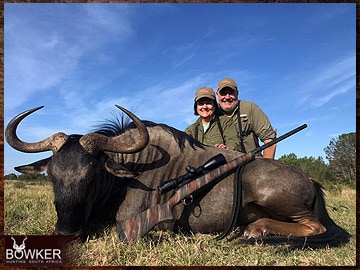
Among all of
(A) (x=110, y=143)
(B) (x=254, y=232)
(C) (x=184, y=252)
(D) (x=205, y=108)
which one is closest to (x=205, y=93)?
(D) (x=205, y=108)

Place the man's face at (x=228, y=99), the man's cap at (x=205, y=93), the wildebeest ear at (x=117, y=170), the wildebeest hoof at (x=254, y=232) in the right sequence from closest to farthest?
1. the wildebeest ear at (x=117, y=170)
2. the wildebeest hoof at (x=254, y=232)
3. the man's cap at (x=205, y=93)
4. the man's face at (x=228, y=99)

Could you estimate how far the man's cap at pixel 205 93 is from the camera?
5832mm

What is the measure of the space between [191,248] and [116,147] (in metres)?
1.26

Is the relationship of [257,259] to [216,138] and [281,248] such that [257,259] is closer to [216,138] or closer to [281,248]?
[281,248]

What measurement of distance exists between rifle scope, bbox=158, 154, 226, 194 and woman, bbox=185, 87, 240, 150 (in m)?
1.93

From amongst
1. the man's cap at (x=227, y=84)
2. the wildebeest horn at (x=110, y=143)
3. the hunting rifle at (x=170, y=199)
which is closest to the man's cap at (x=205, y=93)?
the man's cap at (x=227, y=84)

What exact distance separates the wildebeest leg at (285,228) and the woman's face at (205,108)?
2450 millimetres

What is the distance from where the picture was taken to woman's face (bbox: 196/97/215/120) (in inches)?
235

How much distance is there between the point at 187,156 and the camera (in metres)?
4.27

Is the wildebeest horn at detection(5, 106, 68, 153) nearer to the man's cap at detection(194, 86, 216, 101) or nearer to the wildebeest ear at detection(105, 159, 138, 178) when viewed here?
the wildebeest ear at detection(105, 159, 138, 178)

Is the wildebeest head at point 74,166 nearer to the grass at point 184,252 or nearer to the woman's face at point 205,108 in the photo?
the grass at point 184,252

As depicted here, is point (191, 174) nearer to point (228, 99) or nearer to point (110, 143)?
point (110, 143)

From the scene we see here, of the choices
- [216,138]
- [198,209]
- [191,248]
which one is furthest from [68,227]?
[216,138]

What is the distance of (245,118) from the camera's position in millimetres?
5973
